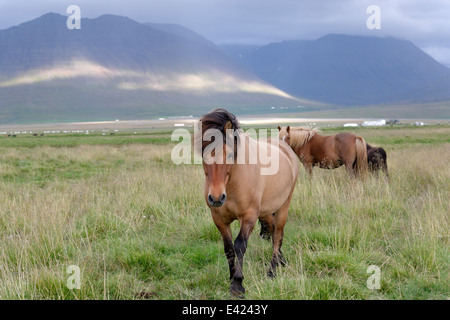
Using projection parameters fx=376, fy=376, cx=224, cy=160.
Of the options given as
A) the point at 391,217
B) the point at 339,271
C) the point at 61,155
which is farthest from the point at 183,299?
the point at 61,155

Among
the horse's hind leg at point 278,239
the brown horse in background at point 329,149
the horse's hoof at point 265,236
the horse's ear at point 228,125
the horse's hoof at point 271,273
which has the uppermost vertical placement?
the horse's ear at point 228,125

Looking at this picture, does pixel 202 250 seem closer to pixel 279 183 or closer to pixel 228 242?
pixel 228 242

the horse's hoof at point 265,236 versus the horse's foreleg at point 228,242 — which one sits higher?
the horse's foreleg at point 228,242

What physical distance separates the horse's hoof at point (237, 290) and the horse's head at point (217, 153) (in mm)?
1022

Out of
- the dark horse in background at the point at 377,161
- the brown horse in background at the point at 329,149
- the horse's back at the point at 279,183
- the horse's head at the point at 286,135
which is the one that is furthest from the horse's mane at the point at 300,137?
the horse's back at the point at 279,183

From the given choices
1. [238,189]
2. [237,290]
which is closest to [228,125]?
[238,189]

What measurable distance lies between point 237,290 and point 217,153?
153cm

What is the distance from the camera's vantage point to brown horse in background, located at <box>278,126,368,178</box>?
34.2 ft

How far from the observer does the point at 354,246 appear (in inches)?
201

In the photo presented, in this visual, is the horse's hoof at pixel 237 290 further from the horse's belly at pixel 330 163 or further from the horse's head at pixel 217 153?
the horse's belly at pixel 330 163

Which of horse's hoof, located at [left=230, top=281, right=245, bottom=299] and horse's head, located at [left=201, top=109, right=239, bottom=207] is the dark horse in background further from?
horse's head, located at [left=201, top=109, right=239, bottom=207]

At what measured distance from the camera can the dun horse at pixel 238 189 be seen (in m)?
3.64

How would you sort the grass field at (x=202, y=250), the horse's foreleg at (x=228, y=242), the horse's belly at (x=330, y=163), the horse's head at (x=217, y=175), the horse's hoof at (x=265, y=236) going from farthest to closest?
the horse's belly at (x=330, y=163) → the horse's hoof at (x=265, y=236) → the horse's foreleg at (x=228, y=242) → the grass field at (x=202, y=250) → the horse's head at (x=217, y=175)

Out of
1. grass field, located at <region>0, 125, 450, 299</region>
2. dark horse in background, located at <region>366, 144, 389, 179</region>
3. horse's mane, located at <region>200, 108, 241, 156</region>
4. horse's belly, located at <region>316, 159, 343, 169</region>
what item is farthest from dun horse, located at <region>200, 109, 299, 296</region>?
dark horse in background, located at <region>366, 144, 389, 179</region>
